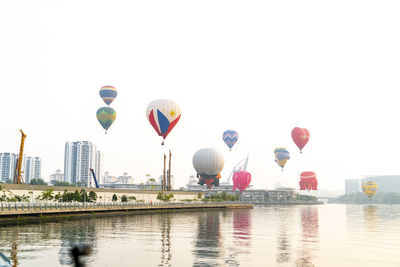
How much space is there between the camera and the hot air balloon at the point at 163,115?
344ft

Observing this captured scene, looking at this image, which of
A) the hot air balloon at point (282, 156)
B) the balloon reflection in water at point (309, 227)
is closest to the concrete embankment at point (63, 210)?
the balloon reflection in water at point (309, 227)

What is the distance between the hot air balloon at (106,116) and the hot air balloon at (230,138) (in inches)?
2376

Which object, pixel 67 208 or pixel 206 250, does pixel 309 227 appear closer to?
pixel 206 250

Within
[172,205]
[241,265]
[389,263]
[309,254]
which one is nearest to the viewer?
[241,265]

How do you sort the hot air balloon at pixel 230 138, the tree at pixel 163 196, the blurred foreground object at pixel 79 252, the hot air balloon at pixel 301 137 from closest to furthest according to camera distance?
the blurred foreground object at pixel 79 252
the tree at pixel 163 196
the hot air balloon at pixel 301 137
the hot air balloon at pixel 230 138

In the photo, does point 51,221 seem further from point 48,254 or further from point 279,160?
point 279,160

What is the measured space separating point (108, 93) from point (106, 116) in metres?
7.79

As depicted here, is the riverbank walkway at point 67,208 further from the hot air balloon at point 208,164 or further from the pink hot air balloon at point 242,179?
the pink hot air balloon at point 242,179

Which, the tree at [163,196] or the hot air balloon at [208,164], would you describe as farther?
the hot air balloon at [208,164]

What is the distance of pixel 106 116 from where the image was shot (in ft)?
387

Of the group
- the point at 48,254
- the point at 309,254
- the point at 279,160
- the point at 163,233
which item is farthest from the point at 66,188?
the point at 279,160

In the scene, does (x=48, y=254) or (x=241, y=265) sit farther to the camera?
(x=48, y=254)

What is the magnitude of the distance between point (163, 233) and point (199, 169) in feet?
336

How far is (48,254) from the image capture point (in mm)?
29875
